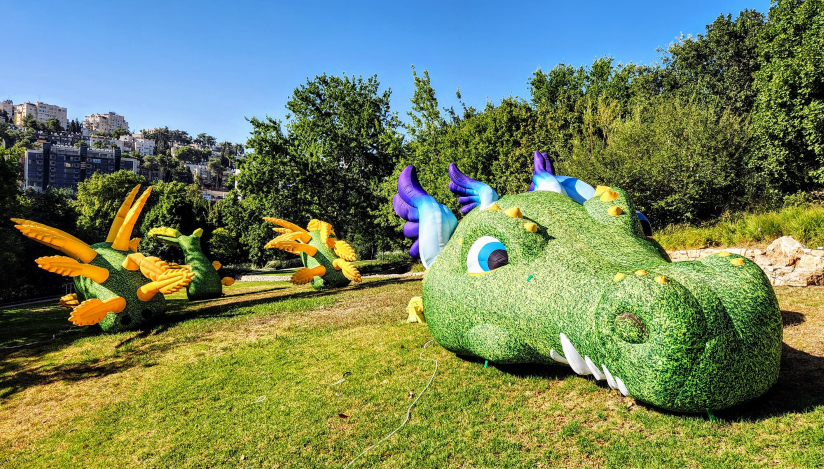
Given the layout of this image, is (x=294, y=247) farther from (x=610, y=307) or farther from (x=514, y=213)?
(x=610, y=307)

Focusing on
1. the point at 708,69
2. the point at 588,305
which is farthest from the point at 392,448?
the point at 708,69

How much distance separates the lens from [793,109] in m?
13.2

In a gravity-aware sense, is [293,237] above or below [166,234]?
below

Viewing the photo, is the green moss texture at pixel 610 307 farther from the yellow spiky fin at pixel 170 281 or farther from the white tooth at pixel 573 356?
the yellow spiky fin at pixel 170 281

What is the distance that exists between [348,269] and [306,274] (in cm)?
180

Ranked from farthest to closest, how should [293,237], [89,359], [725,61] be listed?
[725,61]
[293,237]
[89,359]

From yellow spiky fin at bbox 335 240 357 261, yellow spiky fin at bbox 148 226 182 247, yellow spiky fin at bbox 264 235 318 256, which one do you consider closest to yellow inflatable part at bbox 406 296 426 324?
yellow spiky fin at bbox 335 240 357 261

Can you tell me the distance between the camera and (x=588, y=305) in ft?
12.9

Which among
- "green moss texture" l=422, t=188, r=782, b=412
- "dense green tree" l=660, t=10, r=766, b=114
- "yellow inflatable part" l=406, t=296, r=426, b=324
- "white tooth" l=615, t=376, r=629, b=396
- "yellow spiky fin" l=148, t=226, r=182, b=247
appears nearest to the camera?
"green moss texture" l=422, t=188, r=782, b=412

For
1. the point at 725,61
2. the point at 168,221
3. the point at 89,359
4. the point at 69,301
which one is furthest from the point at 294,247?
the point at 725,61

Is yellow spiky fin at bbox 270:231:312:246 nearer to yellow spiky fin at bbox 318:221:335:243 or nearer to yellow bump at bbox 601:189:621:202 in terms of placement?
yellow spiky fin at bbox 318:221:335:243

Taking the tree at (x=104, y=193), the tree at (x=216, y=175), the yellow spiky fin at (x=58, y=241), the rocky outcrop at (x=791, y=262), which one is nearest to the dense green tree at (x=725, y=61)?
the rocky outcrop at (x=791, y=262)

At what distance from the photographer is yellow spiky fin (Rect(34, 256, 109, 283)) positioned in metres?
8.28

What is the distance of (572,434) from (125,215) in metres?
11.3
